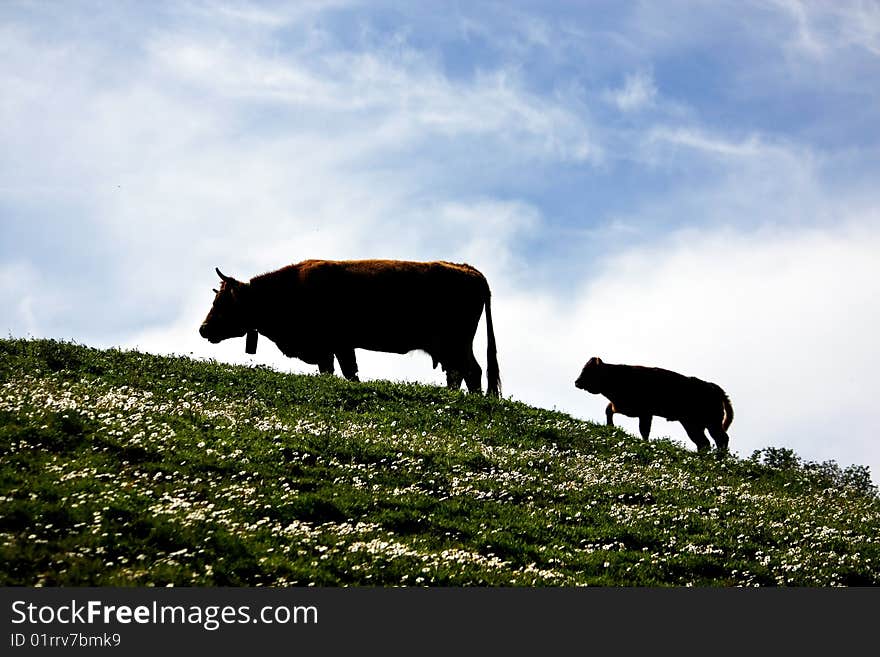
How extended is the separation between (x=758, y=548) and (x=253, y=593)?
357 inches

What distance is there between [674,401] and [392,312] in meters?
10.7

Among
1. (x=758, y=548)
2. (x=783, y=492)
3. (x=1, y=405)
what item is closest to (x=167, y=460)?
(x=1, y=405)

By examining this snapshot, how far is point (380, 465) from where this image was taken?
16.5 m

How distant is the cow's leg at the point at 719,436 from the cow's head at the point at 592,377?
4359 mm

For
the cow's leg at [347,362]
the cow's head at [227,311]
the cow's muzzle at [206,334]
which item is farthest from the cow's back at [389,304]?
the cow's muzzle at [206,334]

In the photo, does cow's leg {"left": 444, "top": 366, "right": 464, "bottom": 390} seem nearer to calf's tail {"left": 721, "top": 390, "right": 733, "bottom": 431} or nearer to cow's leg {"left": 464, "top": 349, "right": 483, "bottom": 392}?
cow's leg {"left": 464, "top": 349, "right": 483, "bottom": 392}

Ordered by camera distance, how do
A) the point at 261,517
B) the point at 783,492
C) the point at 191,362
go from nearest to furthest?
1. the point at 261,517
2. the point at 783,492
3. the point at 191,362

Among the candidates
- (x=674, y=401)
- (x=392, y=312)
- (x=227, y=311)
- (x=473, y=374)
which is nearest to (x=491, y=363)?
(x=473, y=374)

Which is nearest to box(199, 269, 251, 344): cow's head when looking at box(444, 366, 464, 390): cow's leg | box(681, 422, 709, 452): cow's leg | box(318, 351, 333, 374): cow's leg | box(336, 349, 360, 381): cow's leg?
Answer: box(318, 351, 333, 374): cow's leg

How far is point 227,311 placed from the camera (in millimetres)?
30547

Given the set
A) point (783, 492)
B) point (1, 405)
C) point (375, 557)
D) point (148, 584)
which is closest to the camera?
point (148, 584)

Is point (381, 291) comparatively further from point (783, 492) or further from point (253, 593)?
point (253, 593)

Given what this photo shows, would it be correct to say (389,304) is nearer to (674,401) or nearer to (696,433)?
(674,401)

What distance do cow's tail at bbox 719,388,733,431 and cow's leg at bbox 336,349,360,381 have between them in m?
13.1
